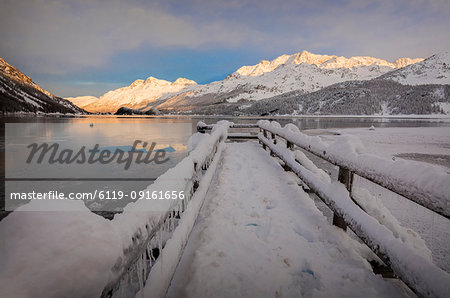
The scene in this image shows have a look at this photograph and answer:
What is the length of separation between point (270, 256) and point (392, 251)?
1074mm

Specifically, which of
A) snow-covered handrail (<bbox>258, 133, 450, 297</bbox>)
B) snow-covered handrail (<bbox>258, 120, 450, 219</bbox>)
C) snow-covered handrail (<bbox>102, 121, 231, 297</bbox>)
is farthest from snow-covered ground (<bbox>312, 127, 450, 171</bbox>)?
snow-covered handrail (<bbox>102, 121, 231, 297</bbox>)

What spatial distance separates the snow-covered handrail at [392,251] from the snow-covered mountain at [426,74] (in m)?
191

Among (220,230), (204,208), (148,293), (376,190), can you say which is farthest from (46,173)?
(376,190)

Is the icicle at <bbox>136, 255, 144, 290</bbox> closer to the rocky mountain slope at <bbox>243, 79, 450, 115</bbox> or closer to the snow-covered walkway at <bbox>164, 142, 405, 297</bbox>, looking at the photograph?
the snow-covered walkway at <bbox>164, 142, 405, 297</bbox>

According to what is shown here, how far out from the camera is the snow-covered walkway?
1.89 m

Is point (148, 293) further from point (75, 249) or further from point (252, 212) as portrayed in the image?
point (252, 212)

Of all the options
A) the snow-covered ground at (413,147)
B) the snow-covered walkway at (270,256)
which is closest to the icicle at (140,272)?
the snow-covered walkway at (270,256)

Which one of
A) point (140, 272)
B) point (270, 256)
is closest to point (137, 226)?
point (140, 272)

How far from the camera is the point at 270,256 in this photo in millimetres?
2291

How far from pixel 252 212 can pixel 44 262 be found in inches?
109

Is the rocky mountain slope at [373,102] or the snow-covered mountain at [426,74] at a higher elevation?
the snow-covered mountain at [426,74]

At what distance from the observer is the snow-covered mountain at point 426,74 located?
14969 cm

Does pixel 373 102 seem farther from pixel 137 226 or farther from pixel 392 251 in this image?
pixel 137 226

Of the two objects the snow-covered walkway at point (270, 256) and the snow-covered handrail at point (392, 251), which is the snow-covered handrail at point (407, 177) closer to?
the snow-covered handrail at point (392, 251)
